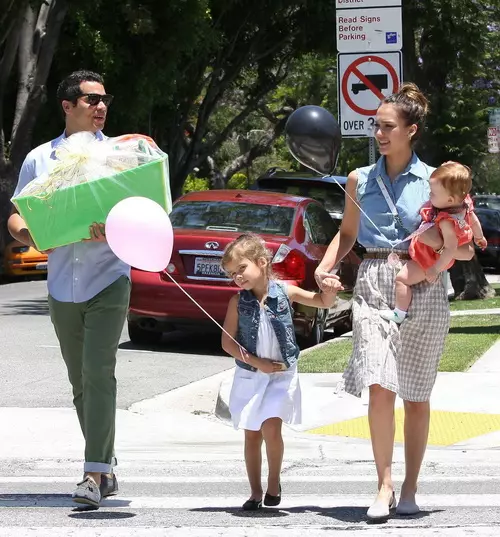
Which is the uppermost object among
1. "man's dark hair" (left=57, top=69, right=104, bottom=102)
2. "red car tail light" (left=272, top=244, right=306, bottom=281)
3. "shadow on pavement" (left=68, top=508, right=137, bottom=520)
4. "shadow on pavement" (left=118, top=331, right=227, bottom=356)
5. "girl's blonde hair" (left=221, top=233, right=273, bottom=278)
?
"man's dark hair" (left=57, top=69, right=104, bottom=102)

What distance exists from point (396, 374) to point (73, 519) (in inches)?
61.4

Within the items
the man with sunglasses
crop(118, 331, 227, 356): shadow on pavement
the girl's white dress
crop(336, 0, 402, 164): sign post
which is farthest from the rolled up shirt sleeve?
crop(118, 331, 227, 356): shadow on pavement

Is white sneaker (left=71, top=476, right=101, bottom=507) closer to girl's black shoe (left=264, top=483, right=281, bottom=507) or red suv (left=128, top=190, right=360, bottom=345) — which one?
girl's black shoe (left=264, top=483, right=281, bottom=507)

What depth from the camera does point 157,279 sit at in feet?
40.2

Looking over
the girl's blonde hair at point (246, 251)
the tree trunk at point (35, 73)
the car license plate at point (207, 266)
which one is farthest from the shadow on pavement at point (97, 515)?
the tree trunk at point (35, 73)

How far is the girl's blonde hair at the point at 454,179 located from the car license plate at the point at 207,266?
6.57m

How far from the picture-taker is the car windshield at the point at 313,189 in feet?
59.4

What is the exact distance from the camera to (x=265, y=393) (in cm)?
556

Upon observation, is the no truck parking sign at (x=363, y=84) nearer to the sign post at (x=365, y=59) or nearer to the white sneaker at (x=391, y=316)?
the sign post at (x=365, y=59)

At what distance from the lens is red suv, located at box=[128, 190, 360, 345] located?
11805 millimetres

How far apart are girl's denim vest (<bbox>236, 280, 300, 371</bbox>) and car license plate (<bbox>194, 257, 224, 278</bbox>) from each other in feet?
20.0

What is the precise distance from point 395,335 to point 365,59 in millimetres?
5562

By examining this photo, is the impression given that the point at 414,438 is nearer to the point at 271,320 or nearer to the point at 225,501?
the point at 271,320

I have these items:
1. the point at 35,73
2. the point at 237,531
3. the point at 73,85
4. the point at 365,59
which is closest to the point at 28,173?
the point at 73,85
